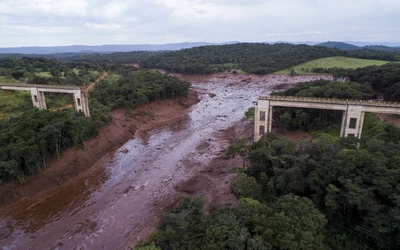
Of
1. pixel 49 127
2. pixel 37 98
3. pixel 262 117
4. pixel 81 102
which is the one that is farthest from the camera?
pixel 37 98

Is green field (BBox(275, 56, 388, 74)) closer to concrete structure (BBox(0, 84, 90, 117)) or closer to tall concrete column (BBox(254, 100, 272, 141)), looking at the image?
tall concrete column (BBox(254, 100, 272, 141))

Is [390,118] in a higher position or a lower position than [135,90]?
lower

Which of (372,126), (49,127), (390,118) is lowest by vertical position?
(372,126)

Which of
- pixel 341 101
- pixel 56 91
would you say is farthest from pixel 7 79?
pixel 341 101

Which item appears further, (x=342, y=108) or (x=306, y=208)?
(x=342, y=108)

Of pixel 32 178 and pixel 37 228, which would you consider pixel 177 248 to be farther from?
pixel 32 178

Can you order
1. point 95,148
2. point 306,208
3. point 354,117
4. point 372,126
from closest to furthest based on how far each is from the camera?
1. point 306,208
2. point 354,117
3. point 372,126
4. point 95,148

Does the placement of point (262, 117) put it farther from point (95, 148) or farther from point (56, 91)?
point (56, 91)

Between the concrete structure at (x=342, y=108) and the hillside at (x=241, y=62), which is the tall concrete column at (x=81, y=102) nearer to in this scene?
the concrete structure at (x=342, y=108)
